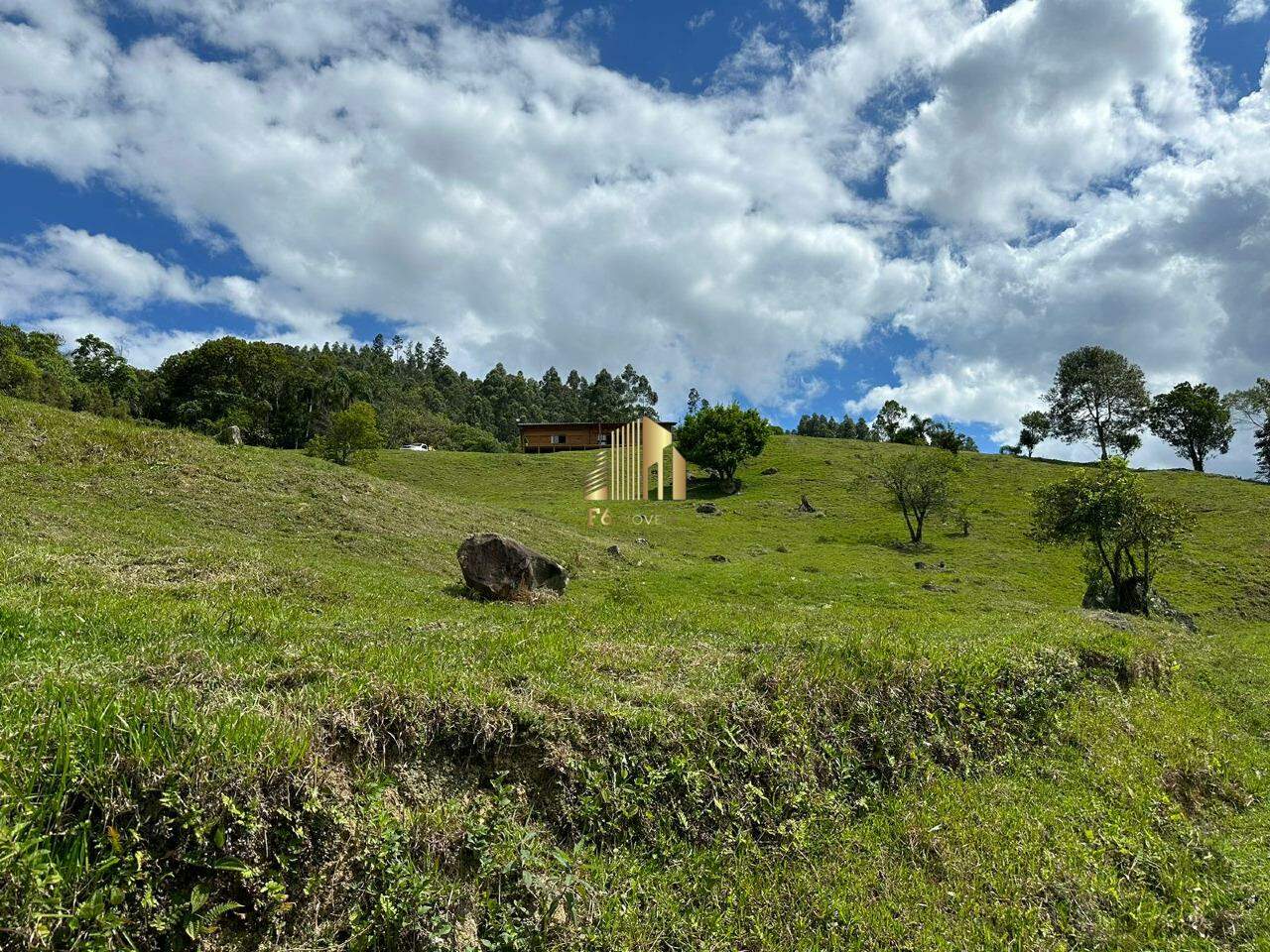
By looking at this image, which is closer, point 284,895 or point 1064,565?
point 284,895

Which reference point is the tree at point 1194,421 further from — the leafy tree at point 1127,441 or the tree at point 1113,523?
the tree at point 1113,523

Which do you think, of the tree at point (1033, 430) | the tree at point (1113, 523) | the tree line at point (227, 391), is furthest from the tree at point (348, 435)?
the tree at point (1033, 430)

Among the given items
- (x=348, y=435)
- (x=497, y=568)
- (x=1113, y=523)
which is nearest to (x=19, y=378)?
(x=348, y=435)

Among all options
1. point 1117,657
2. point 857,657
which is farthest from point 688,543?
point 857,657

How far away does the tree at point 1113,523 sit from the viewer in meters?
27.4

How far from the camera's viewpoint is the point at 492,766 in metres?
5.90

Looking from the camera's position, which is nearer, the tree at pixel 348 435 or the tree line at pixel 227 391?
the tree at pixel 348 435

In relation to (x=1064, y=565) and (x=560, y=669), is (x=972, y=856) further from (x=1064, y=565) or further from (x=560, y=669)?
(x=1064, y=565)

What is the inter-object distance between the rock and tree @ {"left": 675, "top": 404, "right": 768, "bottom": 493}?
5250cm

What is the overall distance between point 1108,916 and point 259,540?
22.3 m

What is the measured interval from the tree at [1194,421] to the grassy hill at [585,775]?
87.5 metres

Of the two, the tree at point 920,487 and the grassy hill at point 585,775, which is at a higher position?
the tree at point 920,487

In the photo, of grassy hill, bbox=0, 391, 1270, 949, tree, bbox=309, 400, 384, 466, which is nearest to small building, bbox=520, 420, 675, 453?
tree, bbox=309, 400, 384, 466

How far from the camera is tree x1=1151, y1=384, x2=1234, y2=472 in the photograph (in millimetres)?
78188
